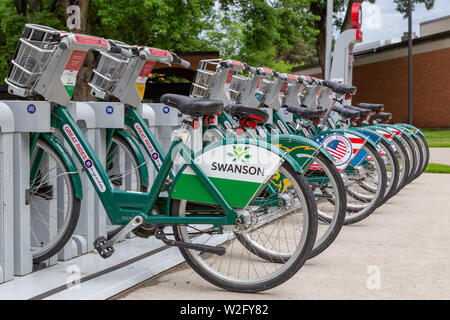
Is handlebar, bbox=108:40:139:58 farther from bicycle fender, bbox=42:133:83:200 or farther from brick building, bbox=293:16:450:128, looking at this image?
brick building, bbox=293:16:450:128

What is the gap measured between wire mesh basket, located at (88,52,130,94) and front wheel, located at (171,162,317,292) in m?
1.09

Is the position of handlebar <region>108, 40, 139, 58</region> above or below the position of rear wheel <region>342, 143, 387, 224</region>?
above

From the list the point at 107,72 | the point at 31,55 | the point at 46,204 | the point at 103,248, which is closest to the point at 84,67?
the point at 107,72

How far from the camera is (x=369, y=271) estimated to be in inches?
165

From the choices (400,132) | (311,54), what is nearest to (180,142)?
(400,132)

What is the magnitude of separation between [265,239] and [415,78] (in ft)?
86.8

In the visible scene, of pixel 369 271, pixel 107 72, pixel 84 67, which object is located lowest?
pixel 369 271

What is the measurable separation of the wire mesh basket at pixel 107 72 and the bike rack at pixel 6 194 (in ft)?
2.46

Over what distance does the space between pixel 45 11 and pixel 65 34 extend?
46.6ft

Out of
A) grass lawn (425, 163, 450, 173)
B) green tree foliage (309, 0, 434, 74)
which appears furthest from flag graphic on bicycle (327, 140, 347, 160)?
green tree foliage (309, 0, 434, 74)

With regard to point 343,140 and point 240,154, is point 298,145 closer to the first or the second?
point 240,154

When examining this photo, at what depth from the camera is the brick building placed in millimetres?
27878
